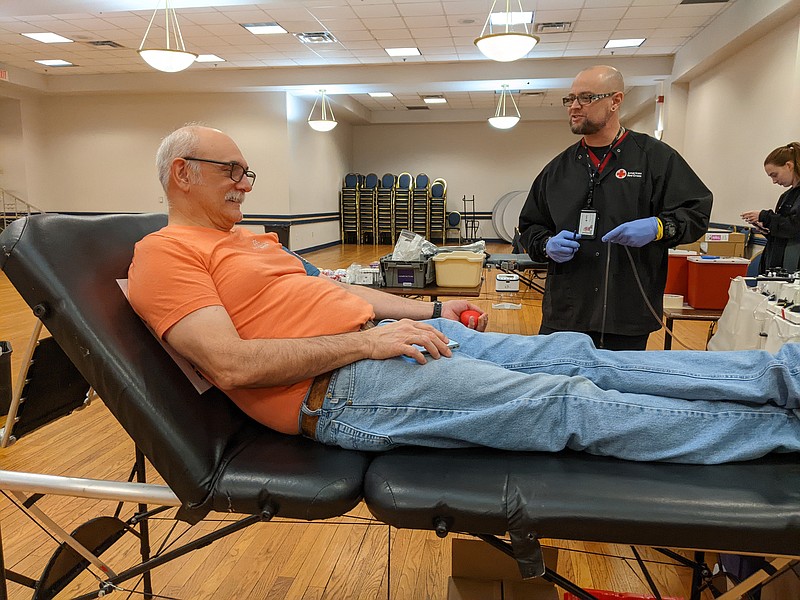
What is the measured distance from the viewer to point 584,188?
191 cm

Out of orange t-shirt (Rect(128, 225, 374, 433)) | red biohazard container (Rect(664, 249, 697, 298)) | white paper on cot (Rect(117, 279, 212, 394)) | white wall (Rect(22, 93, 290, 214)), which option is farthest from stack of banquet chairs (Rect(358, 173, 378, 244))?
white paper on cot (Rect(117, 279, 212, 394))

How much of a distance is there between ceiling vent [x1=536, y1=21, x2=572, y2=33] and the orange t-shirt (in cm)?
696

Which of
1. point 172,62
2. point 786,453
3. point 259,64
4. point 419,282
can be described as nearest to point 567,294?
point 786,453

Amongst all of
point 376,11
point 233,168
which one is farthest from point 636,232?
point 376,11

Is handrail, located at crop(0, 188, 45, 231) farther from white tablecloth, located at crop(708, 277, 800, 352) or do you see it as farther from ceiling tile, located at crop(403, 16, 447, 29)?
white tablecloth, located at crop(708, 277, 800, 352)

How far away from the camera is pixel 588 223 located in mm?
1881

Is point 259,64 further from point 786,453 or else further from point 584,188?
point 786,453

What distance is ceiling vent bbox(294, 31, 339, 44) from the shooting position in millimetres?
7488

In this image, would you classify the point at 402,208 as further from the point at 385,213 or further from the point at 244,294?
the point at 244,294

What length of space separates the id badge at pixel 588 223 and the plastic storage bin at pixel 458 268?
1.52 m

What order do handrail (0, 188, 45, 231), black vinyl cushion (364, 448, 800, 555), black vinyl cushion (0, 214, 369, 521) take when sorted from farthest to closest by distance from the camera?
handrail (0, 188, 45, 231)
black vinyl cushion (0, 214, 369, 521)
black vinyl cushion (364, 448, 800, 555)

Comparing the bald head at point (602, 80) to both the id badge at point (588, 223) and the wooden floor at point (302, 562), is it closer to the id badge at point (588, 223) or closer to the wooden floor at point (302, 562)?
the id badge at point (588, 223)

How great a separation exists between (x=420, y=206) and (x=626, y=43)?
6.47 m

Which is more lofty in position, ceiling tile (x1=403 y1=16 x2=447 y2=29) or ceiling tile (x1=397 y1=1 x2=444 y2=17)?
ceiling tile (x1=403 y1=16 x2=447 y2=29)
